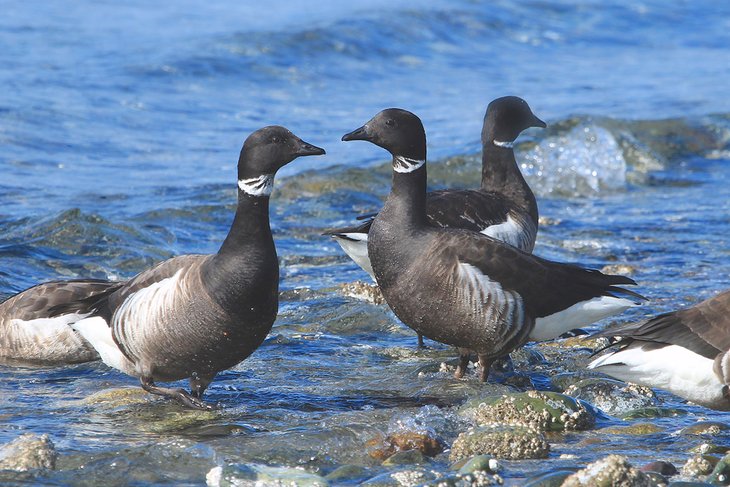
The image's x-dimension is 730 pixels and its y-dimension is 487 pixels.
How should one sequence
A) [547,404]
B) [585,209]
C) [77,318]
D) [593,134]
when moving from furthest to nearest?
[593,134], [585,209], [77,318], [547,404]

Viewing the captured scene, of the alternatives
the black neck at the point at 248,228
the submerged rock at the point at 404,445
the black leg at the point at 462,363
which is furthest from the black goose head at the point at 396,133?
the submerged rock at the point at 404,445

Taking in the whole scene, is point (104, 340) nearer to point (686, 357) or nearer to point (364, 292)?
point (364, 292)

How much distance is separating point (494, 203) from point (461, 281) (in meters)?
2.43

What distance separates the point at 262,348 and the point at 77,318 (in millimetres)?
1606

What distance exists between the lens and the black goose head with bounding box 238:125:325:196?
24.2 ft

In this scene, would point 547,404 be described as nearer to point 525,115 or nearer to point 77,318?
point 77,318

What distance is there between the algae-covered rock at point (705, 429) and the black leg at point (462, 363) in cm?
185

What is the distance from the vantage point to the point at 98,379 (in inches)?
A: 336

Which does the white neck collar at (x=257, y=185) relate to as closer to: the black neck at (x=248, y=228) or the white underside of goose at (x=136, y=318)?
the black neck at (x=248, y=228)

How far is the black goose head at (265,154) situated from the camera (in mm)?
7379

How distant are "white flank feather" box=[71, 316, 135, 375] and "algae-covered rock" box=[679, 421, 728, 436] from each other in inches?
153

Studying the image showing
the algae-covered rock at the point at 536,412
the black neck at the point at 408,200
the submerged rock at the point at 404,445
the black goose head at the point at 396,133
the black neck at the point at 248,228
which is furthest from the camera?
the black goose head at the point at 396,133

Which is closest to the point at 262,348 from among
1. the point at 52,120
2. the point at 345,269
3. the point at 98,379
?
the point at 98,379

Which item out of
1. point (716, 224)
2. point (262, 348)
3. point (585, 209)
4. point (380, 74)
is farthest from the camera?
point (380, 74)
